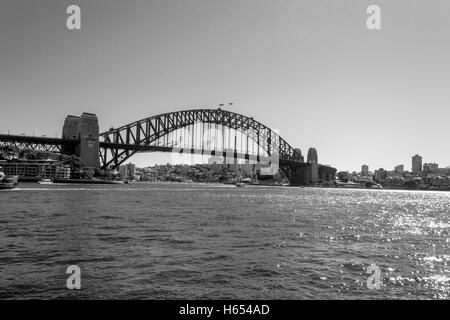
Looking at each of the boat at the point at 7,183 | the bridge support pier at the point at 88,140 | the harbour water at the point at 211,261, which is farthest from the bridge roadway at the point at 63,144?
the harbour water at the point at 211,261

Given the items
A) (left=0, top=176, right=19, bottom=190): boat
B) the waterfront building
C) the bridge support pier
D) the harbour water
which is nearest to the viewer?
the harbour water

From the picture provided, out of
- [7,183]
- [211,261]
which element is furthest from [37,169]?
[211,261]

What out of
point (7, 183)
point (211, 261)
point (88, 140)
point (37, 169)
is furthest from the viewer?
point (88, 140)

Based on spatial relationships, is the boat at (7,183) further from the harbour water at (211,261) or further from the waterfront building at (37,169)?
the waterfront building at (37,169)

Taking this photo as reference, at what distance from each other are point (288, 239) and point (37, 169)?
13459 centimetres

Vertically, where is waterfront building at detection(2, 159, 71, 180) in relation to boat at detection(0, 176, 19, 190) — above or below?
above

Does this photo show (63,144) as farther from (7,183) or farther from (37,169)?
(7,183)

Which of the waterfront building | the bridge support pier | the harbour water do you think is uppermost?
the bridge support pier

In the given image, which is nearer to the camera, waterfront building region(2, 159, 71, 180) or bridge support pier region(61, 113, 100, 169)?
waterfront building region(2, 159, 71, 180)

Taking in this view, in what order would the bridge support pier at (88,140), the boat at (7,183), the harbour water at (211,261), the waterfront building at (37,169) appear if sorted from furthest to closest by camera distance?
1. the bridge support pier at (88,140)
2. the waterfront building at (37,169)
3. the boat at (7,183)
4. the harbour water at (211,261)

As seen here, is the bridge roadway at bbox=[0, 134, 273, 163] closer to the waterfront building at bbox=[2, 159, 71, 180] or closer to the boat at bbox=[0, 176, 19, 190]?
the waterfront building at bbox=[2, 159, 71, 180]

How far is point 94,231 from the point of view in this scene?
74.4 feet

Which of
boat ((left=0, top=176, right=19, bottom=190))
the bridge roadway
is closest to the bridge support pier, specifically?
the bridge roadway
